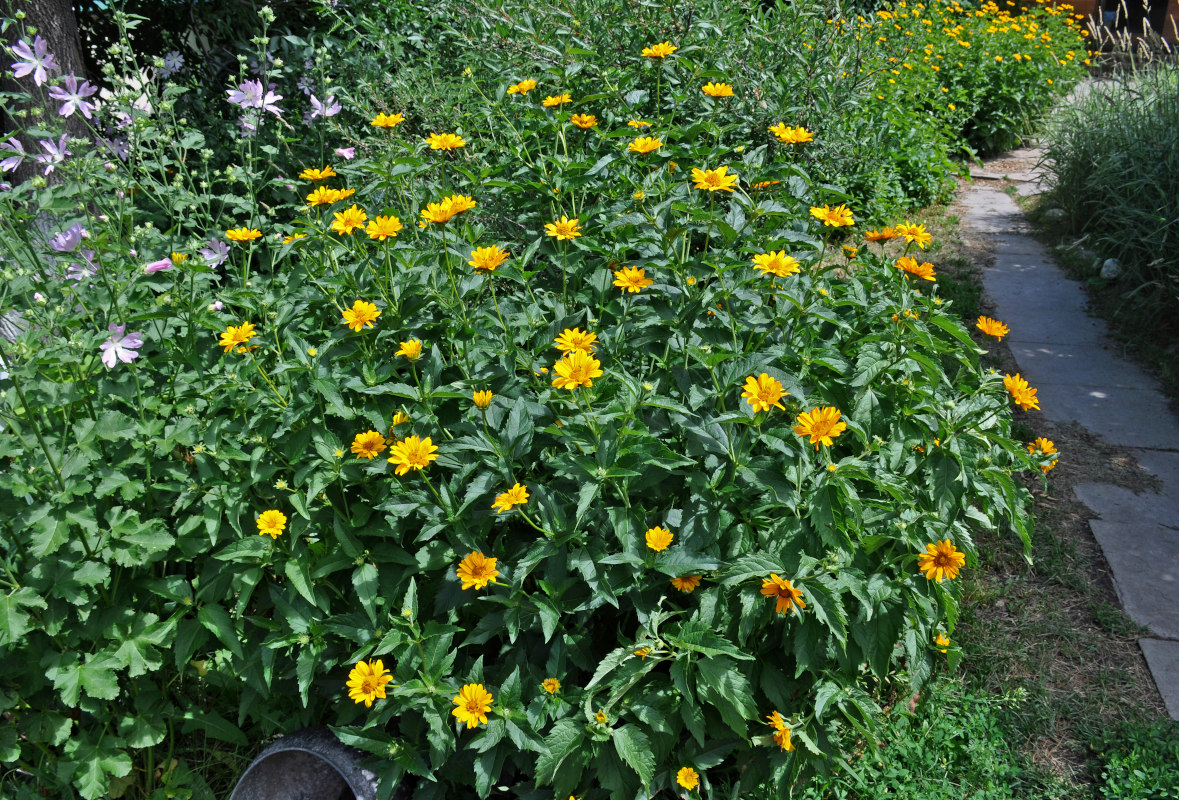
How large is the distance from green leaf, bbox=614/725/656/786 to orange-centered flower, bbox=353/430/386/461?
0.84 meters

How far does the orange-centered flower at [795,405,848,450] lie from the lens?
1.76m

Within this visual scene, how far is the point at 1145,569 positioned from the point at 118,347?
3374mm

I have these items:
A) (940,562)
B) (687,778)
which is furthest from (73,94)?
(940,562)

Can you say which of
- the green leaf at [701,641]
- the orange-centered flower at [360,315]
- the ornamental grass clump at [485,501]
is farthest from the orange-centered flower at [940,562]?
the orange-centered flower at [360,315]

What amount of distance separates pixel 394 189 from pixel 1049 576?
2640 millimetres

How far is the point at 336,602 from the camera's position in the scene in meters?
2.20

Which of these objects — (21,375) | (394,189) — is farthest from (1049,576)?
(21,375)

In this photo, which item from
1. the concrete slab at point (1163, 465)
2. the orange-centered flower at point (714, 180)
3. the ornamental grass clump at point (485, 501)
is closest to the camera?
the ornamental grass clump at point (485, 501)

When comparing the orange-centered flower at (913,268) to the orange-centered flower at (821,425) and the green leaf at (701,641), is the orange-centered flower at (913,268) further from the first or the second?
the green leaf at (701,641)

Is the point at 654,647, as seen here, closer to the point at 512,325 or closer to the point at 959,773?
the point at 512,325

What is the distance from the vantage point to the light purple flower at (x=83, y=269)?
7.56 feet

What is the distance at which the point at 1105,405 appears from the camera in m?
3.91

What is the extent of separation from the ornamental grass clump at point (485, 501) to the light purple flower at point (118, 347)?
4 centimetres

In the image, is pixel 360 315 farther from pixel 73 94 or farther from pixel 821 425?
pixel 73 94
